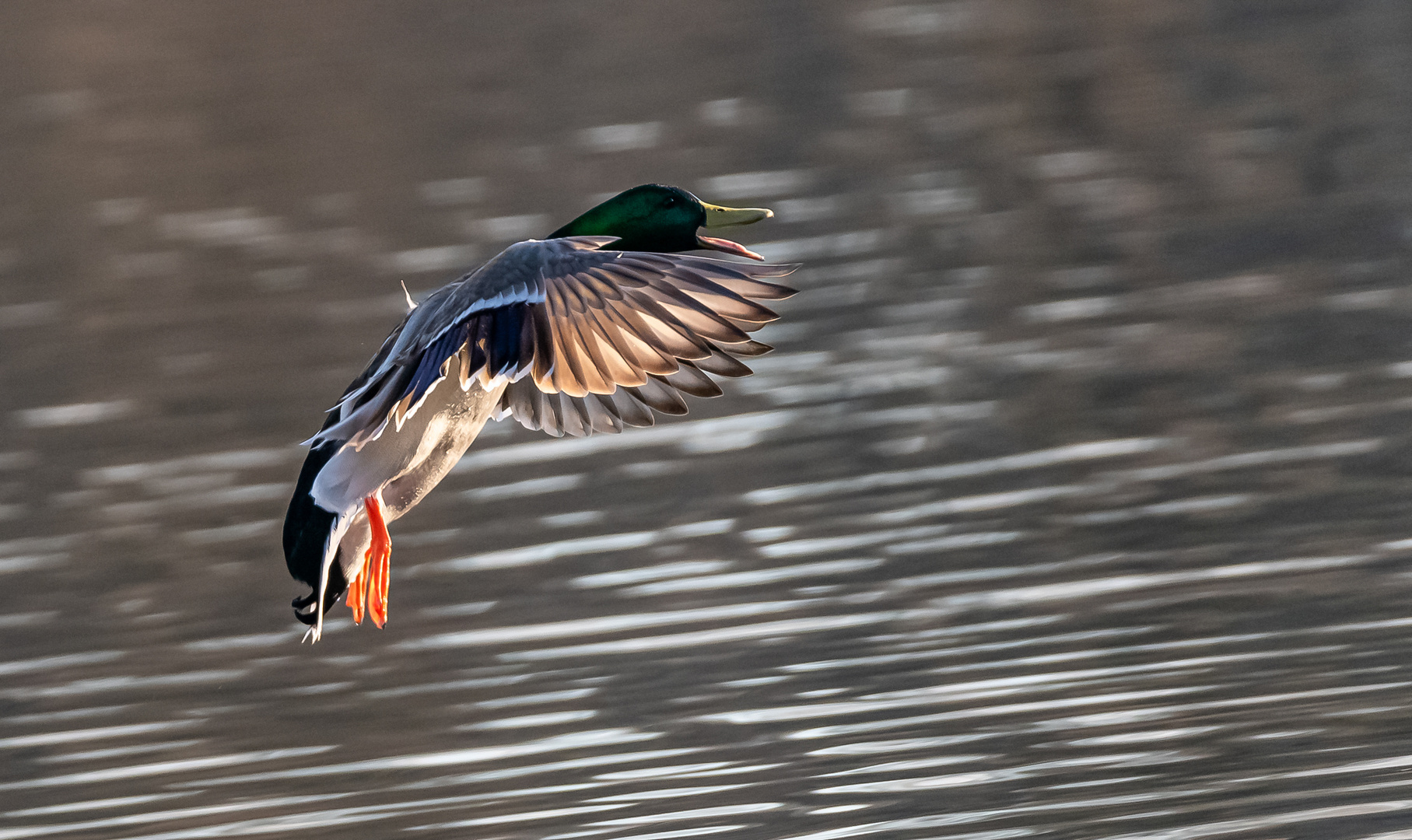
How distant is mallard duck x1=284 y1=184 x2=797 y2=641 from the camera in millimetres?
5098

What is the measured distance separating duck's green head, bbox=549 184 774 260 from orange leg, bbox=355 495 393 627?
0.98m

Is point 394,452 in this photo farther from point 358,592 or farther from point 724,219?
point 724,219

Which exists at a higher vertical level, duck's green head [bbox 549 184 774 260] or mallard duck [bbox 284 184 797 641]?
duck's green head [bbox 549 184 774 260]

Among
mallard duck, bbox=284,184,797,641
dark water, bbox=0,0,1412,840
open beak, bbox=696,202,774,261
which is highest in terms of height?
open beak, bbox=696,202,774,261

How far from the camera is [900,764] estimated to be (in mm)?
6047

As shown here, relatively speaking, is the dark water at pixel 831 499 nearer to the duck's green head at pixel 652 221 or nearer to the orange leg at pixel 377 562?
the orange leg at pixel 377 562

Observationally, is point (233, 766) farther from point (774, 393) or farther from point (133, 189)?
point (133, 189)

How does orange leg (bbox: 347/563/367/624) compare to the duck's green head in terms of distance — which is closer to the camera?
the duck's green head

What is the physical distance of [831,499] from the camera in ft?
27.8

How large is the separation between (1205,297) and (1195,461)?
91.3 inches

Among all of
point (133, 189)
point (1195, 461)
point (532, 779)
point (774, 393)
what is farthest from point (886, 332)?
point (133, 189)

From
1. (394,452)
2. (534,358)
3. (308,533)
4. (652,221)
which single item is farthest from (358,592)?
(534,358)

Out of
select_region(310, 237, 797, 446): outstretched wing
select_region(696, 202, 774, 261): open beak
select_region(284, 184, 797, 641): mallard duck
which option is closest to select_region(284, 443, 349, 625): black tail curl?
select_region(284, 184, 797, 641): mallard duck

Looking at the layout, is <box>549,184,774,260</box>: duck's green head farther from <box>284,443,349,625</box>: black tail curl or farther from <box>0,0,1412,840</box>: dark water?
<box>0,0,1412,840</box>: dark water
